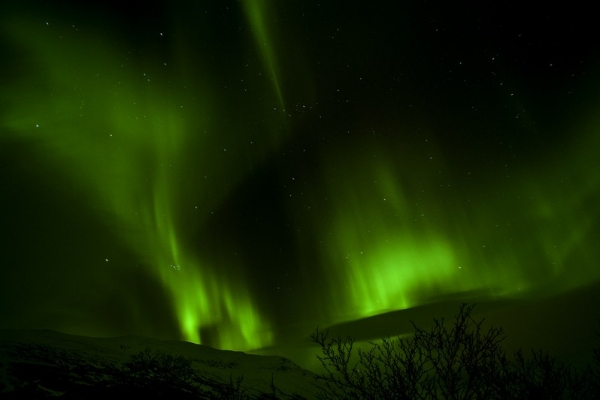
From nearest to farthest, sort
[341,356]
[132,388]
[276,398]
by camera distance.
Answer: [341,356] < [132,388] < [276,398]

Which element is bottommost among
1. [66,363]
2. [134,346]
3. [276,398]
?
[276,398]

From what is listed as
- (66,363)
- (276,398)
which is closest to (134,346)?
(276,398)

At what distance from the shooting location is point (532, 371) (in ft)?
27.7

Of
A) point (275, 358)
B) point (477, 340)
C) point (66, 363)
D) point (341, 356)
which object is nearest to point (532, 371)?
→ point (477, 340)

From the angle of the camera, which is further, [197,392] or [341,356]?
[197,392]

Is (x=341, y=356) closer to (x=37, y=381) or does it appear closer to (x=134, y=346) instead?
(x=37, y=381)

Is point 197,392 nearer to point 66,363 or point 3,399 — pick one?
point 66,363

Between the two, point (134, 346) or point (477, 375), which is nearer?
point (477, 375)

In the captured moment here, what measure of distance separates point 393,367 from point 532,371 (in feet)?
10.7

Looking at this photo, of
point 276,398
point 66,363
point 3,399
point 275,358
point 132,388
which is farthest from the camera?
point 275,358

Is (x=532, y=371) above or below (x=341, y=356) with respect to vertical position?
below

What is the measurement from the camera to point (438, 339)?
310 inches

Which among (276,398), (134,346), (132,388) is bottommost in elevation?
(276,398)

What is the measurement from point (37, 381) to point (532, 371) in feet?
62.0
